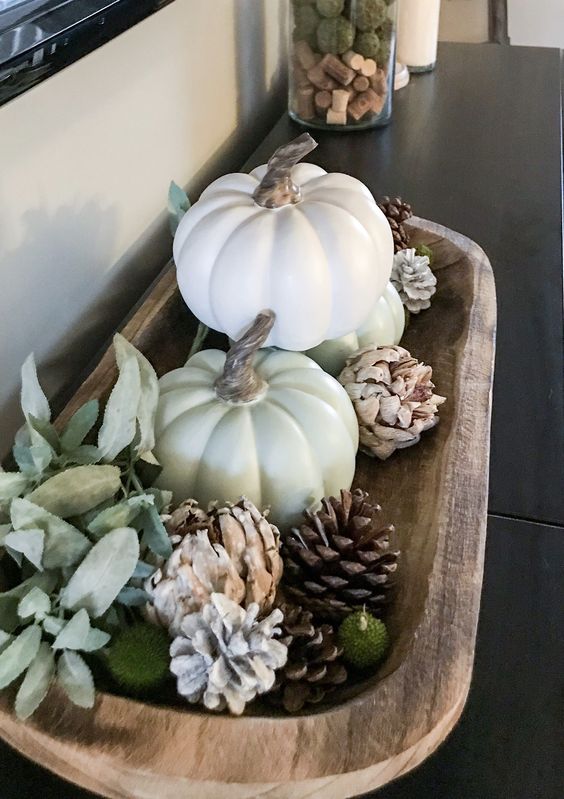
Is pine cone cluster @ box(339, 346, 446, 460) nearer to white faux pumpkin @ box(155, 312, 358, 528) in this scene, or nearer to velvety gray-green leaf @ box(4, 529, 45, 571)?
white faux pumpkin @ box(155, 312, 358, 528)

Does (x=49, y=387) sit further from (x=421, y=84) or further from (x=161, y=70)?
(x=421, y=84)

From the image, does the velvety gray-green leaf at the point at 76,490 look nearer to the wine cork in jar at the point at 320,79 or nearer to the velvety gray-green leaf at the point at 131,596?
the velvety gray-green leaf at the point at 131,596

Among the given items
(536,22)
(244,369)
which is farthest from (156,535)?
(536,22)

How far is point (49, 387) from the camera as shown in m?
0.62

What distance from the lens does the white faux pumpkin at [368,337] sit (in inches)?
23.0

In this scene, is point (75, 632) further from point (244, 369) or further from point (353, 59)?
point (353, 59)

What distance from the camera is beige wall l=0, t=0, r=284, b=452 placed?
0.53 meters

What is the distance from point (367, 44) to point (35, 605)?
0.88 m

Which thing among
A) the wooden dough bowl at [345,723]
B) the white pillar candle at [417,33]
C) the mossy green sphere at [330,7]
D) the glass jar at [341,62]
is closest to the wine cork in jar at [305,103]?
the glass jar at [341,62]

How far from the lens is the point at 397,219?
73cm

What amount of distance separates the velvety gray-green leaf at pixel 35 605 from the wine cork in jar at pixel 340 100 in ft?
2.88

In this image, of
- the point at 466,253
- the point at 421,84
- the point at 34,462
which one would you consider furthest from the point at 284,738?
the point at 421,84

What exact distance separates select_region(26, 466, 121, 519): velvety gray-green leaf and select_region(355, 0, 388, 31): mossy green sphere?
80cm

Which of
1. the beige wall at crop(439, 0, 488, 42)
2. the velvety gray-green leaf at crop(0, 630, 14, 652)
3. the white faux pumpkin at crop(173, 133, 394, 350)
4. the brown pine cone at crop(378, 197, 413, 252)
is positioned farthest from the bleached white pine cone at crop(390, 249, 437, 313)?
the beige wall at crop(439, 0, 488, 42)
